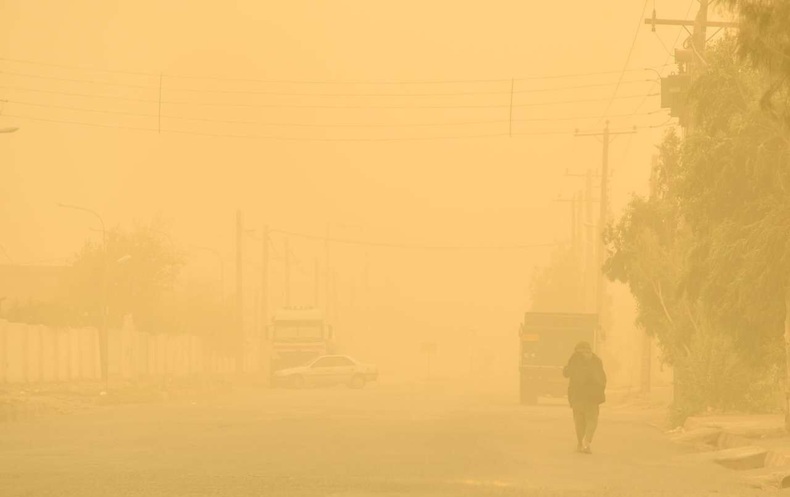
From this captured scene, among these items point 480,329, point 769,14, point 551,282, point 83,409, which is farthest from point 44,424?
point 480,329

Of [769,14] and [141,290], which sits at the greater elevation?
[769,14]

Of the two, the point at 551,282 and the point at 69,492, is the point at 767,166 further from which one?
the point at 551,282

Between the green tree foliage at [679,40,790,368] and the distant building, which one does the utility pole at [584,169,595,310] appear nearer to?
the distant building

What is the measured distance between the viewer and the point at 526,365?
156ft

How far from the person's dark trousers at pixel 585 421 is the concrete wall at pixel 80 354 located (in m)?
29.6

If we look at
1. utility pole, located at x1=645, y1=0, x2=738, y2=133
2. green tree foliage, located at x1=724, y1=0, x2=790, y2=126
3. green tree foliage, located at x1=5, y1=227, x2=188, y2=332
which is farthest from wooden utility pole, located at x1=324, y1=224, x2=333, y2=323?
green tree foliage, located at x1=724, y1=0, x2=790, y2=126

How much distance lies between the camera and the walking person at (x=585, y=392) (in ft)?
75.9

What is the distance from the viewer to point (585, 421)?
23172mm

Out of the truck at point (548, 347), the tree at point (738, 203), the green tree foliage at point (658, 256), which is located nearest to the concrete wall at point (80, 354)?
the truck at point (548, 347)

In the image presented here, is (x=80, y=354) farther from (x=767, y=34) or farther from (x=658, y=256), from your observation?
(x=767, y=34)

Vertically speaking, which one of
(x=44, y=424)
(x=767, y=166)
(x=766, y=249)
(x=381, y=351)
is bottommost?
(x=381, y=351)

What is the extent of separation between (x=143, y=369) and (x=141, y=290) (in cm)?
419

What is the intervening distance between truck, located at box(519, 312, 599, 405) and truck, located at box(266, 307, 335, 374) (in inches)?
867

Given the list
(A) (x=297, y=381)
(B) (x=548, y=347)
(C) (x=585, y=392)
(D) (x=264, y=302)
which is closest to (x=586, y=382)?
(C) (x=585, y=392)
